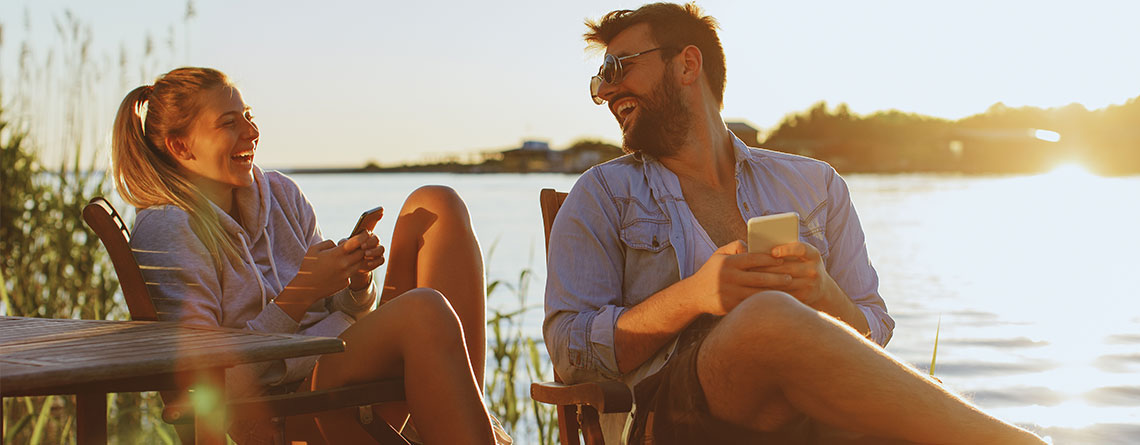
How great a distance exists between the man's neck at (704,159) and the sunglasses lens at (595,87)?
0.73 ft

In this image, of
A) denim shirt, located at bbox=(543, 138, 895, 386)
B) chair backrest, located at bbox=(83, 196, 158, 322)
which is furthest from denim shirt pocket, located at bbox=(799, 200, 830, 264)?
chair backrest, located at bbox=(83, 196, 158, 322)

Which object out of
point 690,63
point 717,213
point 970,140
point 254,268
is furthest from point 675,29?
point 970,140

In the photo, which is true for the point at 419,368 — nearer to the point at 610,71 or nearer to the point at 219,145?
the point at 219,145

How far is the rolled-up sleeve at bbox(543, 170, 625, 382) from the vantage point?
7.54 feet

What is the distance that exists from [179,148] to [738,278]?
4.74 ft

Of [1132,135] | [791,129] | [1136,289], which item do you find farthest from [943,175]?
[1136,289]

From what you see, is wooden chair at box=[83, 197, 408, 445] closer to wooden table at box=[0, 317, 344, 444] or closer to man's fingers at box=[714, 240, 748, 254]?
wooden table at box=[0, 317, 344, 444]

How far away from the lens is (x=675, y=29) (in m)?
2.71

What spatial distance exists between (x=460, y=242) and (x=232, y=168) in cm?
60

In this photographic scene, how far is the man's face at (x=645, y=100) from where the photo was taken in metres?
2.65

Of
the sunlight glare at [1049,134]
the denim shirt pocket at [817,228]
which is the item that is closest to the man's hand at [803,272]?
the denim shirt pocket at [817,228]

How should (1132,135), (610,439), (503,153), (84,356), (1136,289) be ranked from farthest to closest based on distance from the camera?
(1132,135), (503,153), (1136,289), (610,439), (84,356)

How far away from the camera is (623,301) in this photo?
2.51 m

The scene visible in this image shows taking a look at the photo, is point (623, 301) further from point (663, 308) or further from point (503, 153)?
point (503, 153)
